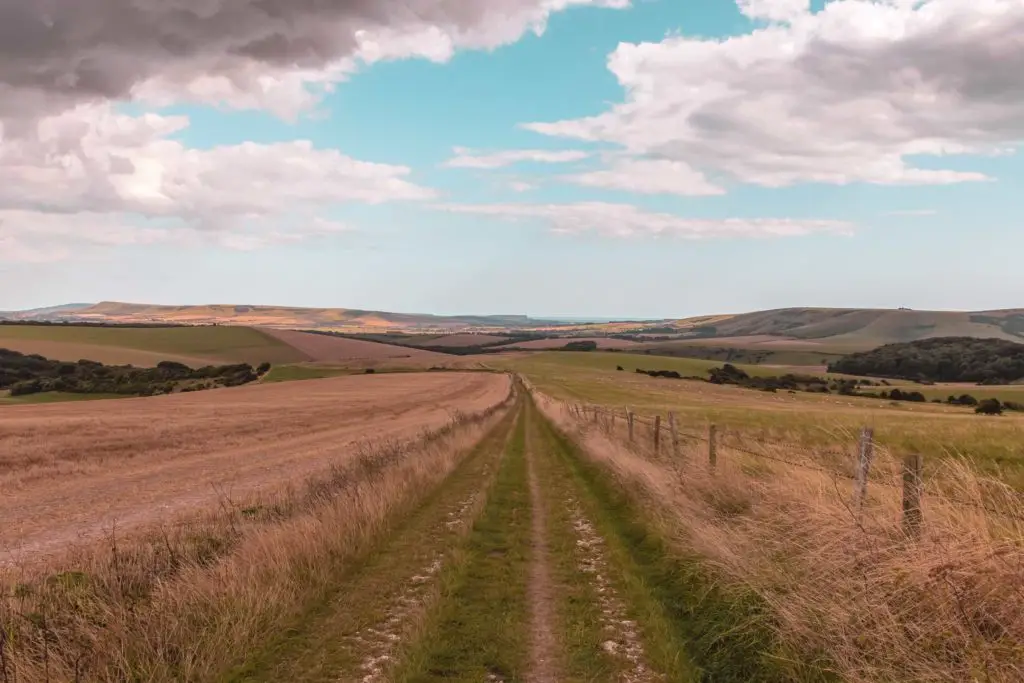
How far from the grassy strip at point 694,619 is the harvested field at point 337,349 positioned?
5302 inches

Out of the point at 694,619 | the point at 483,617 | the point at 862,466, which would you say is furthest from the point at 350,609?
the point at 862,466

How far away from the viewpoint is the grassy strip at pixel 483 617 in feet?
22.5

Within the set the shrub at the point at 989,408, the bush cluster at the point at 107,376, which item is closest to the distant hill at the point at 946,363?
the shrub at the point at 989,408

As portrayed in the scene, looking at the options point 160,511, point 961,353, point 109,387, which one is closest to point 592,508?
point 160,511

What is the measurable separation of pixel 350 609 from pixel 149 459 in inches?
991

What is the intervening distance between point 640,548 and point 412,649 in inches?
213

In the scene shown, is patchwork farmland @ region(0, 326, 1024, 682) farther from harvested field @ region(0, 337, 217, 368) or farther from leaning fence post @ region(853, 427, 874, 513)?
harvested field @ region(0, 337, 217, 368)

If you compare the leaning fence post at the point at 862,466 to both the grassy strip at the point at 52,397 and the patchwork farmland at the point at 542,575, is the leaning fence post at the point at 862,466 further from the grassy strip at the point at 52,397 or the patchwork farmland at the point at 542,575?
the grassy strip at the point at 52,397

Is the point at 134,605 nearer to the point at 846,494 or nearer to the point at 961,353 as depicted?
the point at 846,494

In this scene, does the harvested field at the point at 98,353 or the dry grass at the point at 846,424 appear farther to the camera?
the harvested field at the point at 98,353

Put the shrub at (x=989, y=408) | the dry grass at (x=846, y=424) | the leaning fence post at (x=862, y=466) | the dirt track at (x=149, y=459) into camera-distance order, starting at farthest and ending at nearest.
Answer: the shrub at (x=989, y=408)
the dry grass at (x=846, y=424)
the dirt track at (x=149, y=459)
the leaning fence post at (x=862, y=466)

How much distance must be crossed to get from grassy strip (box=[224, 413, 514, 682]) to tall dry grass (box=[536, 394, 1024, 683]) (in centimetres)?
429

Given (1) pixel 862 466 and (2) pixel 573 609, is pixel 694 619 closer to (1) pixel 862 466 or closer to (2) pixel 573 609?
(2) pixel 573 609

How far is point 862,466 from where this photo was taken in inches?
327
